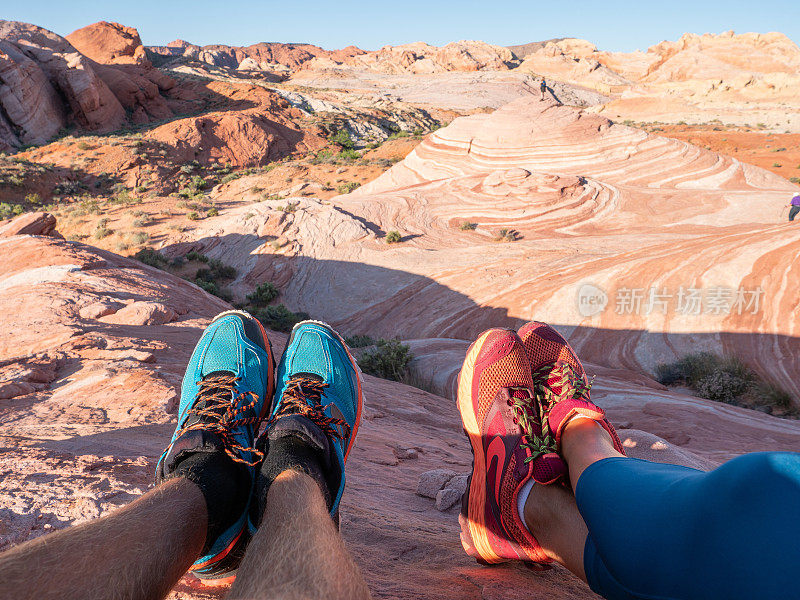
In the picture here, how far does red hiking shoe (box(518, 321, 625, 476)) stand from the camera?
1.66 metres

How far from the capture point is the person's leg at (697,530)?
797mm

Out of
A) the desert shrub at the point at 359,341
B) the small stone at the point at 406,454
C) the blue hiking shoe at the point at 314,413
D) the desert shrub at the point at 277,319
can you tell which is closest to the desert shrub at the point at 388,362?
the desert shrub at the point at 359,341

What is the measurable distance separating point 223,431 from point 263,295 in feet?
27.6

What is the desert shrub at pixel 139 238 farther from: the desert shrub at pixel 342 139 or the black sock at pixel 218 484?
the desert shrub at pixel 342 139

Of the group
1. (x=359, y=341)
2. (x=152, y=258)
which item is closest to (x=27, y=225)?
(x=152, y=258)

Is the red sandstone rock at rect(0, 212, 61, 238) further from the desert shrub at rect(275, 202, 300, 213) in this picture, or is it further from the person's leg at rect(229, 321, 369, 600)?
the person's leg at rect(229, 321, 369, 600)

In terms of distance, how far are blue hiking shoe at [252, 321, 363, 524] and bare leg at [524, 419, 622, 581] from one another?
0.67 m

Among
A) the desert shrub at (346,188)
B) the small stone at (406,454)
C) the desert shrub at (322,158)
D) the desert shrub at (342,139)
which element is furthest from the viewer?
the desert shrub at (342,139)

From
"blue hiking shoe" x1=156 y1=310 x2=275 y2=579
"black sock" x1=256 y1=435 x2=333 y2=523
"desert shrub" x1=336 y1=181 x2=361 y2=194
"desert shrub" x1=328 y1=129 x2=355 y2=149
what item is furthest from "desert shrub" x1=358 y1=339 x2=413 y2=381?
"desert shrub" x1=328 y1=129 x2=355 y2=149

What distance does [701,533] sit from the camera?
907 millimetres

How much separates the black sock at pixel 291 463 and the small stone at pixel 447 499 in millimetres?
860

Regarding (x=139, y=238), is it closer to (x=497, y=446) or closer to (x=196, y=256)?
(x=196, y=256)

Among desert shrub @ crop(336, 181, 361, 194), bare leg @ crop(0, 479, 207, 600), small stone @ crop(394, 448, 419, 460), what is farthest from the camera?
desert shrub @ crop(336, 181, 361, 194)

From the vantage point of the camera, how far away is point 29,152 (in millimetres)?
22141
